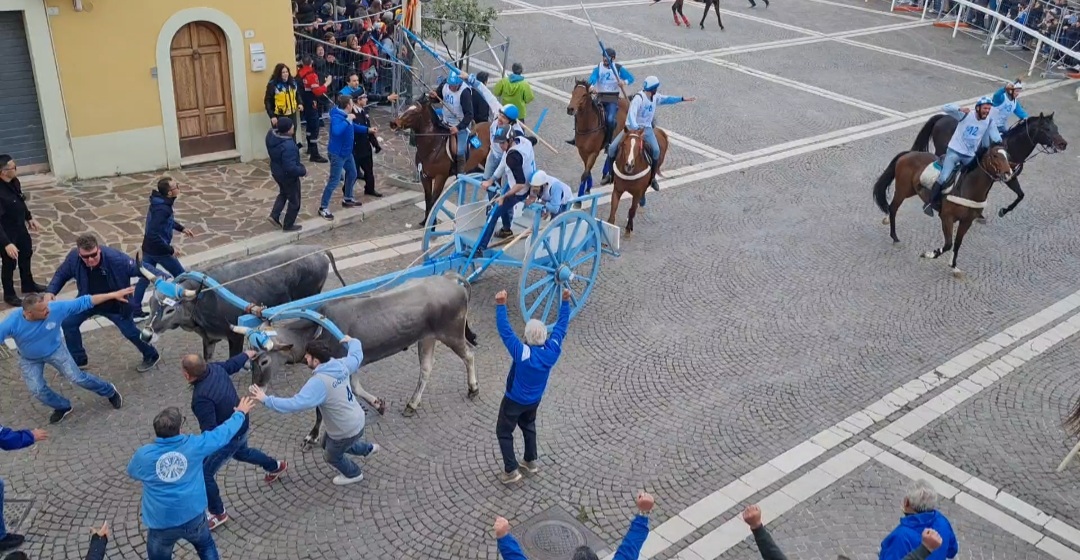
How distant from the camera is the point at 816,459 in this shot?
8.60 m

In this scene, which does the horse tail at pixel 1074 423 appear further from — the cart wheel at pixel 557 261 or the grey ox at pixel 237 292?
the grey ox at pixel 237 292

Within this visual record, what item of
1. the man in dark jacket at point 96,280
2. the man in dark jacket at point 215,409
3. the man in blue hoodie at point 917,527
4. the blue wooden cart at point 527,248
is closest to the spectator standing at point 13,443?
the man in dark jacket at point 215,409

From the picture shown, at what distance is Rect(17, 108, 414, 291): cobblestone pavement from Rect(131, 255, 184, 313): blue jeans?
74.7 inches

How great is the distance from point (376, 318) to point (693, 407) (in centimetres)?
342

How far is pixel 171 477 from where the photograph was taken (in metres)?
5.85

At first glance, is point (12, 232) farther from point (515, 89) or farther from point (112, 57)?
point (515, 89)

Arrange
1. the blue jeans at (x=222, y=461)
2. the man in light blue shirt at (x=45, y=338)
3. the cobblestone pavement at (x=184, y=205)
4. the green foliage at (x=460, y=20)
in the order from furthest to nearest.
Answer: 1. the green foliage at (x=460, y=20)
2. the cobblestone pavement at (x=184, y=205)
3. the man in light blue shirt at (x=45, y=338)
4. the blue jeans at (x=222, y=461)

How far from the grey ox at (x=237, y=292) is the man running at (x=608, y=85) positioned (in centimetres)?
731

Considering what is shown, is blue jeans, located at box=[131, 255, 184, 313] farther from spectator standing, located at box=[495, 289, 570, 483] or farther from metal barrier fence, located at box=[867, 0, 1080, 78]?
metal barrier fence, located at box=[867, 0, 1080, 78]

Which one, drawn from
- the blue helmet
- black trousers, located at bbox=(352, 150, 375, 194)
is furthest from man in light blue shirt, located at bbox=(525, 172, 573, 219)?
black trousers, located at bbox=(352, 150, 375, 194)

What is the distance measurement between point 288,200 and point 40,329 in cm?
503

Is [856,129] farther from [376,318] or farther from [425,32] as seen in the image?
[376,318]

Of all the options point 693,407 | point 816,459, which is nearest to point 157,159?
point 693,407

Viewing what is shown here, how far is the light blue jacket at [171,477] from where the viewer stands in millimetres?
5840
